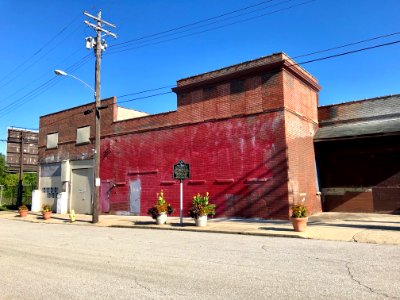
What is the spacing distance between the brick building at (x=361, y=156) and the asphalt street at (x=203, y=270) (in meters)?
9.81

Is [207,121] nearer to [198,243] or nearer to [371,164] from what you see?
[371,164]

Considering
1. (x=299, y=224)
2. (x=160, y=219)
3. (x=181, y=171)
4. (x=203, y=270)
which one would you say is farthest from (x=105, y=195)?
(x=203, y=270)

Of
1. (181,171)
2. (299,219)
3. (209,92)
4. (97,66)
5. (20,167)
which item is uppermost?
(97,66)

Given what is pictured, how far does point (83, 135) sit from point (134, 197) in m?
7.64

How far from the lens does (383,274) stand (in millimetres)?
7410

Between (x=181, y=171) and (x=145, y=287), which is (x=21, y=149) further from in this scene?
(x=145, y=287)

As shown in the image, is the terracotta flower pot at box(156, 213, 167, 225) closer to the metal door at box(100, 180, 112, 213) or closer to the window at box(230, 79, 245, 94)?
the window at box(230, 79, 245, 94)

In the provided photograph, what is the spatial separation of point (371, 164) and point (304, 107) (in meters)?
4.69

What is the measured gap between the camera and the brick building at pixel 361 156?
20016 mm

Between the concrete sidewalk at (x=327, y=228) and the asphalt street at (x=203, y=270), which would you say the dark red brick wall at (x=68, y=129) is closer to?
the concrete sidewalk at (x=327, y=228)

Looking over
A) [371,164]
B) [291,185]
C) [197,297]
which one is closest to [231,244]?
[197,297]

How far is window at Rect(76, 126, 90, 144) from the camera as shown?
2924 cm

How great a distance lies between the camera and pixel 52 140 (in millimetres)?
32625

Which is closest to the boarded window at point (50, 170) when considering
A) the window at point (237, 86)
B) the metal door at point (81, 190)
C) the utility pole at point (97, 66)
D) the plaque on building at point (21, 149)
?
the metal door at point (81, 190)
